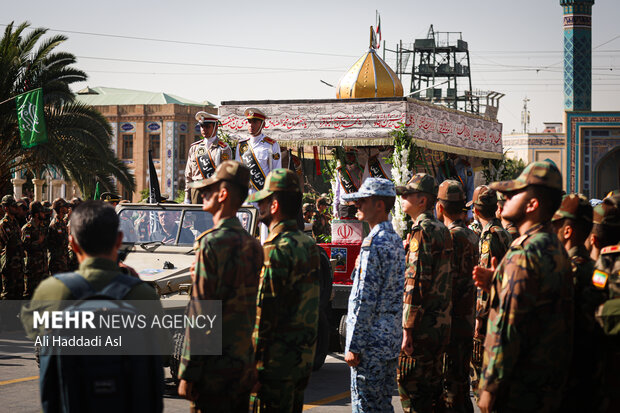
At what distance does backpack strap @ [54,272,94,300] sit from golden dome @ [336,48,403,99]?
39.7 feet

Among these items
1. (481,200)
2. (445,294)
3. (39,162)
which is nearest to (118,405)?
(445,294)

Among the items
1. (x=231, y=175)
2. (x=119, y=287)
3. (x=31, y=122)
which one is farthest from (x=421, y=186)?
(x=31, y=122)

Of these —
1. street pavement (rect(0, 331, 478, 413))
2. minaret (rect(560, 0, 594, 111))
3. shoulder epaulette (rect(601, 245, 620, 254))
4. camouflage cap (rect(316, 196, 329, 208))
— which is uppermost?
minaret (rect(560, 0, 594, 111))

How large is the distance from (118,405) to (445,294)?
3.24m

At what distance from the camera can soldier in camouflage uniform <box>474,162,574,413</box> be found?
13.2 ft

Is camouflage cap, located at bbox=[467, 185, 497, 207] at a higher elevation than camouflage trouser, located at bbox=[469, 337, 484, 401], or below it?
higher

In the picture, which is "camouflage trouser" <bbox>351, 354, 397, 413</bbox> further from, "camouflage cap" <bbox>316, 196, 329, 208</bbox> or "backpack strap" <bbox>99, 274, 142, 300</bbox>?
"camouflage cap" <bbox>316, 196, 329, 208</bbox>

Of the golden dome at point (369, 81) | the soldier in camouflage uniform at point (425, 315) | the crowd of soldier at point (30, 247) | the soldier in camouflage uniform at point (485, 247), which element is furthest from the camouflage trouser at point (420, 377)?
the golden dome at point (369, 81)

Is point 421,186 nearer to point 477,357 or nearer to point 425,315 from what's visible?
point 425,315

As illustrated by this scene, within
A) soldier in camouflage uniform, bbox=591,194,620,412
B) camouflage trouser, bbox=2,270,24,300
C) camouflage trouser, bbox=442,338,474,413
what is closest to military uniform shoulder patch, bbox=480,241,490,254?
camouflage trouser, bbox=442,338,474,413

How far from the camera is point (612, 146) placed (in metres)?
48.8

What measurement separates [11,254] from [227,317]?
10071 mm

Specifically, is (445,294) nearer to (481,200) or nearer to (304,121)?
(481,200)

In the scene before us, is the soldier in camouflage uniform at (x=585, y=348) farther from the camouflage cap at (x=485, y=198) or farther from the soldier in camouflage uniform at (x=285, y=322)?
the camouflage cap at (x=485, y=198)
